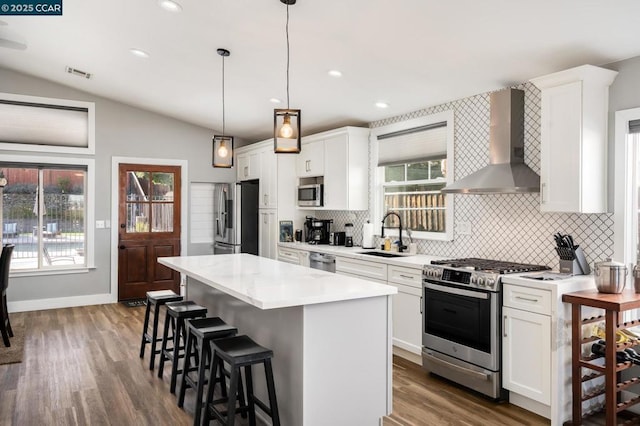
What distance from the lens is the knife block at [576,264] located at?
3268 millimetres

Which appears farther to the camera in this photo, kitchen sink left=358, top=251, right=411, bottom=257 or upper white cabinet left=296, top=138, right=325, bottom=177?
upper white cabinet left=296, top=138, right=325, bottom=177

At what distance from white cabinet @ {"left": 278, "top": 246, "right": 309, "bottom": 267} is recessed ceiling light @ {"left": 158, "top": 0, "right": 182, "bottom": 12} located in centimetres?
317

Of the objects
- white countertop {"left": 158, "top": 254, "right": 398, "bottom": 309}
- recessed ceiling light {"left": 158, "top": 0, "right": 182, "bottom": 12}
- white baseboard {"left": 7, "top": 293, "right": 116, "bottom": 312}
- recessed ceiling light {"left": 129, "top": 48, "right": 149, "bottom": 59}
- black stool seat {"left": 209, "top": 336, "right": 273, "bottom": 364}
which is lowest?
white baseboard {"left": 7, "top": 293, "right": 116, "bottom": 312}

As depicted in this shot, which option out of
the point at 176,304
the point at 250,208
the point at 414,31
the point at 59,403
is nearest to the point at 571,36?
the point at 414,31

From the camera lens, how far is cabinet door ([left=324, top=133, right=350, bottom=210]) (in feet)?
18.2

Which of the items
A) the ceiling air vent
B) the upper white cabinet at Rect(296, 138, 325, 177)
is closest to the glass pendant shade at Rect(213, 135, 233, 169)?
the upper white cabinet at Rect(296, 138, 325, 177)

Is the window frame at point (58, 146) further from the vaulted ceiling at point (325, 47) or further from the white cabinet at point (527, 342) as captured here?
the white cabinet at point (527, 342)

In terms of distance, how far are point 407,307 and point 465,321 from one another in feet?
2.48

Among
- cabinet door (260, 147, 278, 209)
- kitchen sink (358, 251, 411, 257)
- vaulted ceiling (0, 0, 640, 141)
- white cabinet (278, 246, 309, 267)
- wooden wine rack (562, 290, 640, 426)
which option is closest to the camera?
wooden wine rack (562, 290, 640, 426)

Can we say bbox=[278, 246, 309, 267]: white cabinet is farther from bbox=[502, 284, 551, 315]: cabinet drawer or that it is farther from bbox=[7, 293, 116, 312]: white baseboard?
bbox=[502, 284, 551, 315]: cabinet drawer

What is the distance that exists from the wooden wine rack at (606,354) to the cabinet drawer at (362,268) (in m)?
1.79

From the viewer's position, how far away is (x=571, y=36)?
9.76 feet

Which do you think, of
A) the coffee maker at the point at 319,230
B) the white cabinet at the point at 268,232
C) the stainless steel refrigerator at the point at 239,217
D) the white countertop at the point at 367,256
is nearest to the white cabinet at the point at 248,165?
the stainless steel refrigerator at the point at 239,217

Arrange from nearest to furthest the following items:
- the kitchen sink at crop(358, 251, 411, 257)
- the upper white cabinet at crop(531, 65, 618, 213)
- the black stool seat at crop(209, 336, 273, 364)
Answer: the black stool seat at crop(209, 336, 273, 364), the upper white cabinet at crop(531, 65, 618, 213), the kitchen sink at crop(358, 251, 411, 257)
